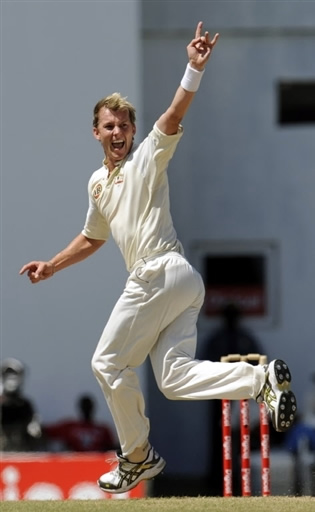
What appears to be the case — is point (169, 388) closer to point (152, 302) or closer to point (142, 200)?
point (152, 302)

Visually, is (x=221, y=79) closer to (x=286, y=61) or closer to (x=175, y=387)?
(x=286, y=61)

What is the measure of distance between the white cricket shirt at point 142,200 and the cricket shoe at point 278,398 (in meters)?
0.63

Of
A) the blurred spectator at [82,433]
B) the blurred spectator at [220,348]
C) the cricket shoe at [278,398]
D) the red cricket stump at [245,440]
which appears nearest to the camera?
the cricket shoe at [278,398]

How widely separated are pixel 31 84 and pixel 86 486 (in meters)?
4.44

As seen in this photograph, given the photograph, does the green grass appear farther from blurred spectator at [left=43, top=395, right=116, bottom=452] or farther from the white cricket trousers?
blurred spectator at [left=43, top=395, right=116, bottom=452]

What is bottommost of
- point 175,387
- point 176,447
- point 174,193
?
point 176,447

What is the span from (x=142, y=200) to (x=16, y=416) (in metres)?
6.12

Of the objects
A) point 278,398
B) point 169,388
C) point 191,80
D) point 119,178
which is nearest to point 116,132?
point 119,178

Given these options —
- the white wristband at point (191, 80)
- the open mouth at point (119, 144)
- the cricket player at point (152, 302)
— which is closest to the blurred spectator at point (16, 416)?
the cricket player at point (152, 302)

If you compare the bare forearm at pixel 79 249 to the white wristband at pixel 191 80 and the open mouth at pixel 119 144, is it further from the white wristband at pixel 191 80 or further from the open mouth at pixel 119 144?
the white wristband at pixel 191 80

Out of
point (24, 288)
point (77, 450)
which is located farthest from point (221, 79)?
point (77, 450)

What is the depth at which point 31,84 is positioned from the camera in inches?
474

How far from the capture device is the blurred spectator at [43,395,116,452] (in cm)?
1179

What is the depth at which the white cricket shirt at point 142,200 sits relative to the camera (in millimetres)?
5816
